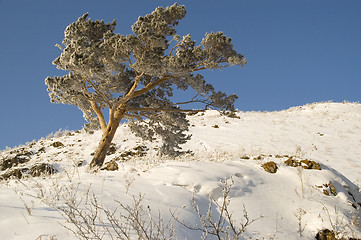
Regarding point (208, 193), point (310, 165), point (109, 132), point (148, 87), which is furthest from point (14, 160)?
point (310, 165)

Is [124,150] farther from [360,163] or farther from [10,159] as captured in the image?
[360,163]

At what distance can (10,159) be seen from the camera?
51.7ft

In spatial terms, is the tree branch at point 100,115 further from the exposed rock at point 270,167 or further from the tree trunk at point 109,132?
the exposed rock at point 270,167

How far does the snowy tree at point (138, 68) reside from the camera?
8234 mm

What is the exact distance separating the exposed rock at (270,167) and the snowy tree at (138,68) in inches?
115

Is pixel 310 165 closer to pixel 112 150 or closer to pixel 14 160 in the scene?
pixel 112 150

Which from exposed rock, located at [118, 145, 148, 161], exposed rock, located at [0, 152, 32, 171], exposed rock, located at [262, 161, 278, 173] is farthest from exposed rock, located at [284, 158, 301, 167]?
exposed rock, located at [0, 152, 32, 171]

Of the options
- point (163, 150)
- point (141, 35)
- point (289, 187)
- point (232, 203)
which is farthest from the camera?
point (163, 150)

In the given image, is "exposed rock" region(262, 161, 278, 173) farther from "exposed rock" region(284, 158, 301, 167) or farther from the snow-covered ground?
"exposed rock" region(284, 158, 301, 167)

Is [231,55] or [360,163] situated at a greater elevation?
[231,55]

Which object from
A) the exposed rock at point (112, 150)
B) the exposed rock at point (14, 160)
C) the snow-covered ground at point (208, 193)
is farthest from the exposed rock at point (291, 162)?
the exposed rock at point (14, 160)

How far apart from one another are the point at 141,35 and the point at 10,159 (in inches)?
525

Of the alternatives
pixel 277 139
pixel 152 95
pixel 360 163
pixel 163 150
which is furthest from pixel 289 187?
pixel 277 139

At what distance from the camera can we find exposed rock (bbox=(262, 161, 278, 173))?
24.0ft
